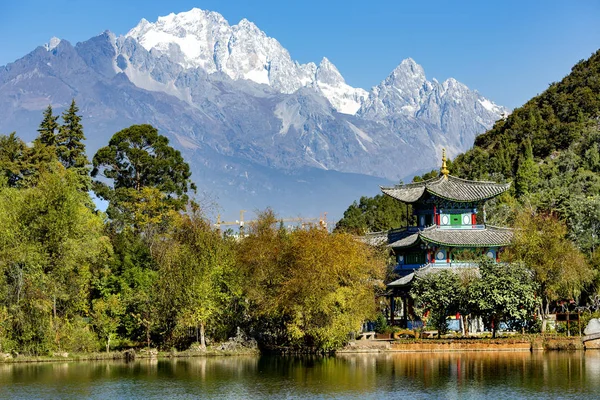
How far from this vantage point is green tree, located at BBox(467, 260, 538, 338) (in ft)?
179

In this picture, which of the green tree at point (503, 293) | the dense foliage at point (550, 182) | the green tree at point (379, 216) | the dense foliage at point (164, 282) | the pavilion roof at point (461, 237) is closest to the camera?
the dense foliage at point (164, 282)

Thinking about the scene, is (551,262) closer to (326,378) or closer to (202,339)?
(326,378)

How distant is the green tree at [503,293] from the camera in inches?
2149

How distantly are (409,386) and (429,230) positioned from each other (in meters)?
26.3

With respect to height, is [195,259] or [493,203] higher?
[493,203]

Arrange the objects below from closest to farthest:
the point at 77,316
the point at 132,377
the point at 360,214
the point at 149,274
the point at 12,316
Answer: the point at 132,377, the point at 12,316, the point at 77,316, the point at 149,274, the point at 360,214

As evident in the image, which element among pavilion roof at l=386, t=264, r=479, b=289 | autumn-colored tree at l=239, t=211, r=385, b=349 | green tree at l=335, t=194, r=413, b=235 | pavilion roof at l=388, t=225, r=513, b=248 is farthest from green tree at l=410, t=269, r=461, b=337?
green tree at l=335, t=194, r=413, b=235

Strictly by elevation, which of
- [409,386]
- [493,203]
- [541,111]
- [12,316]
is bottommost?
[409,386]

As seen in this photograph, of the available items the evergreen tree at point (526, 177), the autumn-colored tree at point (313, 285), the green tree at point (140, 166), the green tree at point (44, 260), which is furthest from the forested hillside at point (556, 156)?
the green tree at point (44, 260)

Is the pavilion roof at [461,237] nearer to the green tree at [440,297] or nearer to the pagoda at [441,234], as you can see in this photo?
the pagoda at [441,234]

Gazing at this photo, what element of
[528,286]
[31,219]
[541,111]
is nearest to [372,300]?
[528,286]

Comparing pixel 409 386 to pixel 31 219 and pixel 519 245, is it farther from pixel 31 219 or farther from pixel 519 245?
pixel 31 219

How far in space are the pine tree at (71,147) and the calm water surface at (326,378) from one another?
86.5 ft

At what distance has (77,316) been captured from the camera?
57.1 meters
